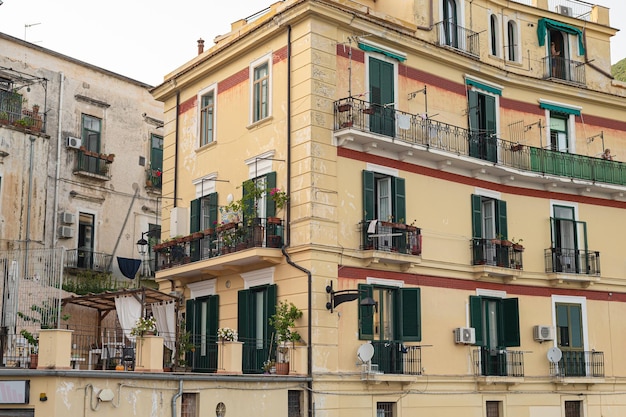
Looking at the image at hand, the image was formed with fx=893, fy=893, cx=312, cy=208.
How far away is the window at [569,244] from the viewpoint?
2864cm

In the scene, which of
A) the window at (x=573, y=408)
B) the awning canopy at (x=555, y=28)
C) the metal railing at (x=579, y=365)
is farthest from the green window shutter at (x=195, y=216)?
the awning canopy at (x=555, y=28)

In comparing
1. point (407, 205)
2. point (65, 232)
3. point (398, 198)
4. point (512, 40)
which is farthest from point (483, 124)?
point (65, 232)

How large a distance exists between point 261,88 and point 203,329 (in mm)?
7571

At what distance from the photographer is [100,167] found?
3462cm

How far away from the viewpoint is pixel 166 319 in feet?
87.4

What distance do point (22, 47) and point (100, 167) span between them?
5.33 m

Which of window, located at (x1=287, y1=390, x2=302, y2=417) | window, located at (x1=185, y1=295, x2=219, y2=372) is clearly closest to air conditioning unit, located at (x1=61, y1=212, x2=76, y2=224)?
window, located at (x1=185, y1=295, x2=219, y2=372)

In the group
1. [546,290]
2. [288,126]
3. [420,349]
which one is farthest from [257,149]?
[546,290]

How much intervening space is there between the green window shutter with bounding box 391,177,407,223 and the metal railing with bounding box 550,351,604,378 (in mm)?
7235

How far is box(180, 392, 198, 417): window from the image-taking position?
20.4 m

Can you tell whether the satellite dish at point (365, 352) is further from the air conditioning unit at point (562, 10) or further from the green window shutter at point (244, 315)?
the air conditioning unit at point (562, 10)

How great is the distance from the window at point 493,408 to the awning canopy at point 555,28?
1245cm

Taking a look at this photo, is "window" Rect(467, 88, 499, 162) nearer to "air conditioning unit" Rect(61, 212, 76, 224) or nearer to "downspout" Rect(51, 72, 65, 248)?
"air conditioning unit" Rect(61, 212, 76, 224)

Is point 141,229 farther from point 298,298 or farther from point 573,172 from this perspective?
point 573,172
